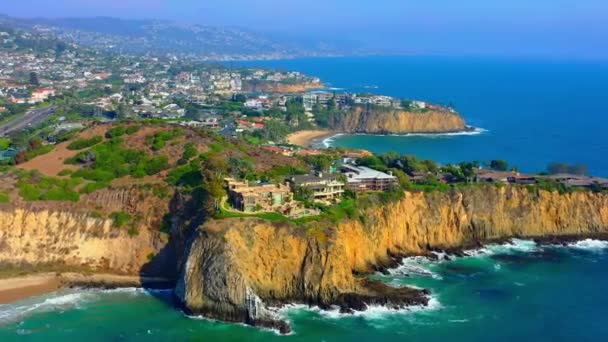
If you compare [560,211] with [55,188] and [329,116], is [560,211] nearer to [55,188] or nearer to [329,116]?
[55,188]

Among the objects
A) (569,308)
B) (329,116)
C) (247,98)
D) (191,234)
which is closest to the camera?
(569,308)

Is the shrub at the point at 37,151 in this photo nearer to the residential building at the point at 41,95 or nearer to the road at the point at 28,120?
the road at the point at 28,120

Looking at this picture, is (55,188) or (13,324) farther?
(55,188)

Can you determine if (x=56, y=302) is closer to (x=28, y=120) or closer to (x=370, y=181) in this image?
(x=370, y=181)

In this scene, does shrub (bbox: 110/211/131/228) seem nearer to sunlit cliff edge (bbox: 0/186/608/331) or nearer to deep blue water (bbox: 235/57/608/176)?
sunlit cliff edge (bbox: 0/186/608/331)

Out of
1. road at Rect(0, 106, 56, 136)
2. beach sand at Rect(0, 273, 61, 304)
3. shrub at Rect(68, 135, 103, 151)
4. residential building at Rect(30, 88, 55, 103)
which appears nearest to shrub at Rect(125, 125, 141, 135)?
shrub at Rect(68, 135, 103, 151)

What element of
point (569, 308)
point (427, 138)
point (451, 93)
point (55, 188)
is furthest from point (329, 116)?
point (569, 308)

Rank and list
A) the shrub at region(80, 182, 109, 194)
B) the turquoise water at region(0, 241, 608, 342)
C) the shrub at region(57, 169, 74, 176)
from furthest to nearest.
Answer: the shrub at region(57, 169, 74, 176) < the shrub at region(80, 182, 109, 194) < the turquoise water at region(0, 241, 608, 342)
